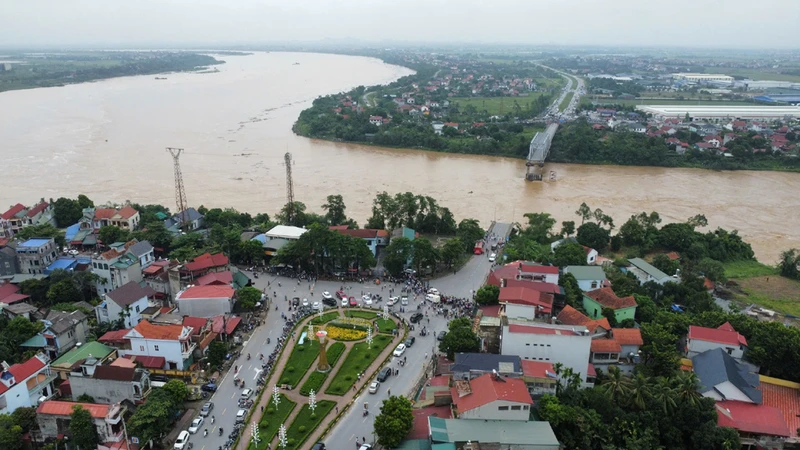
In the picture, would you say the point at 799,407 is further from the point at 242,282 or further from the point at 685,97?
the point at 685,97

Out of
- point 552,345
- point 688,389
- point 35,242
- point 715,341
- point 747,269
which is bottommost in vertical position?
point 747,269

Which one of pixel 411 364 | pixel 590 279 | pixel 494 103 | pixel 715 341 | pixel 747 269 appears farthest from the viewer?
pixel 494 103

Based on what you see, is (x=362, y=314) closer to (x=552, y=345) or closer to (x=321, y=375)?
(x=321, y=375)

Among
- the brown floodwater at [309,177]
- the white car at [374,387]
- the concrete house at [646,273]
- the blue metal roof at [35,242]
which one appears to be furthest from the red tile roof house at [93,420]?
the brown floodwater at [309,177]

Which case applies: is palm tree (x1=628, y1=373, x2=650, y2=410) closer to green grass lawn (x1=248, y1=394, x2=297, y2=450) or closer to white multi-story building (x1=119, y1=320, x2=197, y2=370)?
green grass lawn (x1=248, y1=394, x2=297, y2=450)

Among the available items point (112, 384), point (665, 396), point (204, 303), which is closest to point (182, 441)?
point (112, 384)
